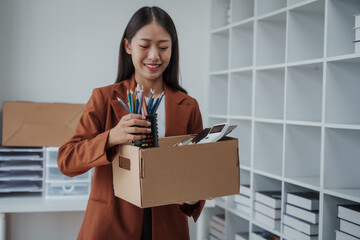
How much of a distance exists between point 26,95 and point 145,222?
74.6 inches

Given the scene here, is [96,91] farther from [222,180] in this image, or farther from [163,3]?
[163,3]

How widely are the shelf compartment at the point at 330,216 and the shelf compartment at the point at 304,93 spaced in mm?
530

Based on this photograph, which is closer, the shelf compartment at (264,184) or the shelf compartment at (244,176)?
the shelf compartment at (264,184)

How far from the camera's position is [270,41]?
8.93ft

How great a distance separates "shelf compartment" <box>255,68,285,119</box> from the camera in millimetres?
2691

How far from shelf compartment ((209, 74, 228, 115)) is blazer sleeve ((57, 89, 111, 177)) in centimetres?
204

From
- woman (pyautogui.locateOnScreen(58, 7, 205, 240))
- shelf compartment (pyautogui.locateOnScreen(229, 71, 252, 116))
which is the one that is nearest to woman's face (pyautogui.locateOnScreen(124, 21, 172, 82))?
woman (pyautogui.locateOnScreen(58, 7, 205, 240))

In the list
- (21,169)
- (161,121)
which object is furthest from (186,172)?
(21,169)

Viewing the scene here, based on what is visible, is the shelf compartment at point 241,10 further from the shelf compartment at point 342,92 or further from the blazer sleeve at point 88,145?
the blazer sleeve at point 88,145

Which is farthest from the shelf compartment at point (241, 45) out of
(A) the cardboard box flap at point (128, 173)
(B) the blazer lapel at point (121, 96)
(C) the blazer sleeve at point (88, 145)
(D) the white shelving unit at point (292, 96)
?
(A) the cardboard box flap at point (128, 173)

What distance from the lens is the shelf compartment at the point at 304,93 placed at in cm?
238

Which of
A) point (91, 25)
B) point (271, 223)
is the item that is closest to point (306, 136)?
point (271, 223)

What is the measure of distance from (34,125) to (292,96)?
1.57 m

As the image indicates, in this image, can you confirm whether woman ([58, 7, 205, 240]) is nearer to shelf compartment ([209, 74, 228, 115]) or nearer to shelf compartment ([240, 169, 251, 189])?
shelf compartment ([240, 169, 251, 189])
